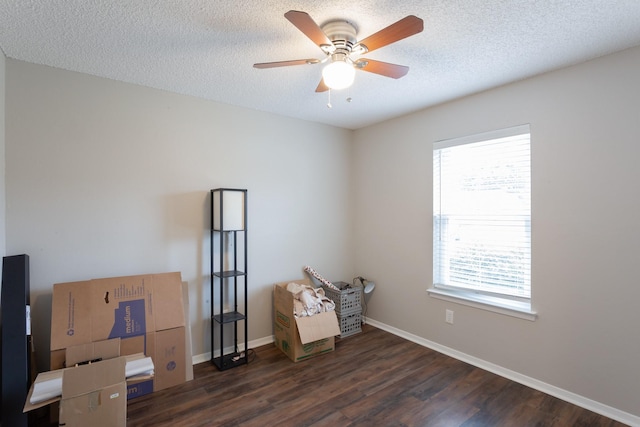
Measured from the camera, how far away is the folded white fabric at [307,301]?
3.00m

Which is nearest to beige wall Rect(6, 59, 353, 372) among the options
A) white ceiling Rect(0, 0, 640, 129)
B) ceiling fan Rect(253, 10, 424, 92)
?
white ceiling Rect(0, 0, 640, 129)

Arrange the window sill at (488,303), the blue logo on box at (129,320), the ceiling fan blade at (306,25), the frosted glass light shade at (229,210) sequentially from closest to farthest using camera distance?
the ceiling fan blade at (306,25) → the blue logo on box at (129,320) → the window sill at (488,303) → the frosted glass light shade at (229,210)

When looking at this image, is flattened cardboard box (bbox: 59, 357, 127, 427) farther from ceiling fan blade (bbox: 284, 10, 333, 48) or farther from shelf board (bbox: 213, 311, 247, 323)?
ceiling fan blade (bbox: 284, 10, 333, 48)

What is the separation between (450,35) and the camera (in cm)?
188

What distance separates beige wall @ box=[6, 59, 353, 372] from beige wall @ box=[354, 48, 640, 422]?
1.69 meters

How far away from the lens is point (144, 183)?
8.67 feet

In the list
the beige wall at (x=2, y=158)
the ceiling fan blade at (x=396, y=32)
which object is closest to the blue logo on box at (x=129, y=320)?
the beige wall at (x=2, y=158)

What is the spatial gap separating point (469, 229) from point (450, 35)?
174 cm

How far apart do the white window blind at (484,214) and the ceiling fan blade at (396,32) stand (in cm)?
163

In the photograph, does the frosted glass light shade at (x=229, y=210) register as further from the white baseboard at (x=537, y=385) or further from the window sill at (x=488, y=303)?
the white baseboard at (x=537, y=385)

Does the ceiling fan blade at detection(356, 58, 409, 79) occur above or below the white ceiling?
below

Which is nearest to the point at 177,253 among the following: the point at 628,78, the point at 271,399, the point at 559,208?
the point at 271,399

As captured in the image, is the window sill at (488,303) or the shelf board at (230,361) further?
the shelf board at (230,361)

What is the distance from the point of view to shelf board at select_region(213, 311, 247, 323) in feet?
9.10
